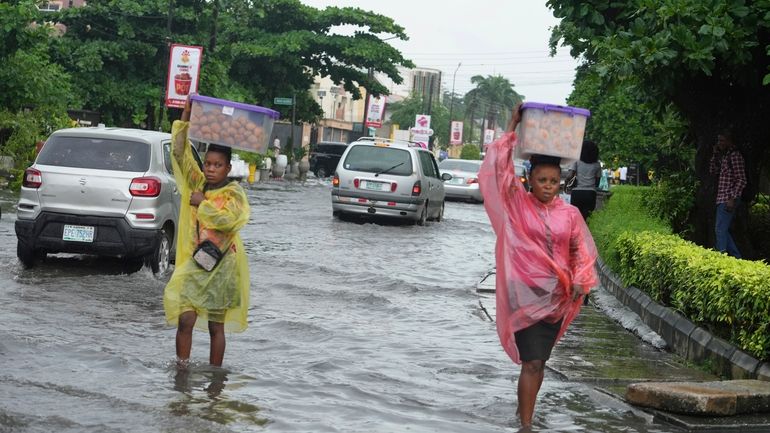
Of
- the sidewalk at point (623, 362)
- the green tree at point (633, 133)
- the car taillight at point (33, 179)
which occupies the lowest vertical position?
the sidewalk at point (623, 362)

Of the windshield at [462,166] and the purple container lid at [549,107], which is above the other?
the purple container lid at [549,107]

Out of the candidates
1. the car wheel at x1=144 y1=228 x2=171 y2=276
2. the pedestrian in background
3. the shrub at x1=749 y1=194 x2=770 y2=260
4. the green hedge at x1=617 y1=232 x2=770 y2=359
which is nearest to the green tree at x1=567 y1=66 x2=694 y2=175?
the shrub at x1=749 y1=194 x2=770 y2=260

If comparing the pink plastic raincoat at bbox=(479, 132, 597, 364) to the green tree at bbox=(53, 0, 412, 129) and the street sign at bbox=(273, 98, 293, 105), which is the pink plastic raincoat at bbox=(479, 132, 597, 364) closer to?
the green tree at bbox=(53, 0, 412, 129)

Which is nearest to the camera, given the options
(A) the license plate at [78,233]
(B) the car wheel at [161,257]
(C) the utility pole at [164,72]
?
(A) the license plate at [78,233]

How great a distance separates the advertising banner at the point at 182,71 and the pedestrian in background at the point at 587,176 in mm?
17638

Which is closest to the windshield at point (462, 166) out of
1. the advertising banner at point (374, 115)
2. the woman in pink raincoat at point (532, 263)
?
the woman in pink raincoat at point (532, 263)

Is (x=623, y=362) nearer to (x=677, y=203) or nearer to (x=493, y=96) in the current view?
(x=677, y=203)

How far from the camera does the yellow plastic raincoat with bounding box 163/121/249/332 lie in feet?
25.0

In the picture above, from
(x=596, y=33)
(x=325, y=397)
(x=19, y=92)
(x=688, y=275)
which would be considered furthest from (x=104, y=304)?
(x=19, y=92)

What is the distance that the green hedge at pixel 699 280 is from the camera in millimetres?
8062

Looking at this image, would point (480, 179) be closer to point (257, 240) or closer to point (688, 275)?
point (688, 275)

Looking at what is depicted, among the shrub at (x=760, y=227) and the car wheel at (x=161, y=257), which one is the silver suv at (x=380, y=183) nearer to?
the shrub at (x=760, y=227)

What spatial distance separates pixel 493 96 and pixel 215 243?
128 metres

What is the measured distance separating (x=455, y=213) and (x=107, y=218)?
19.1 metres
